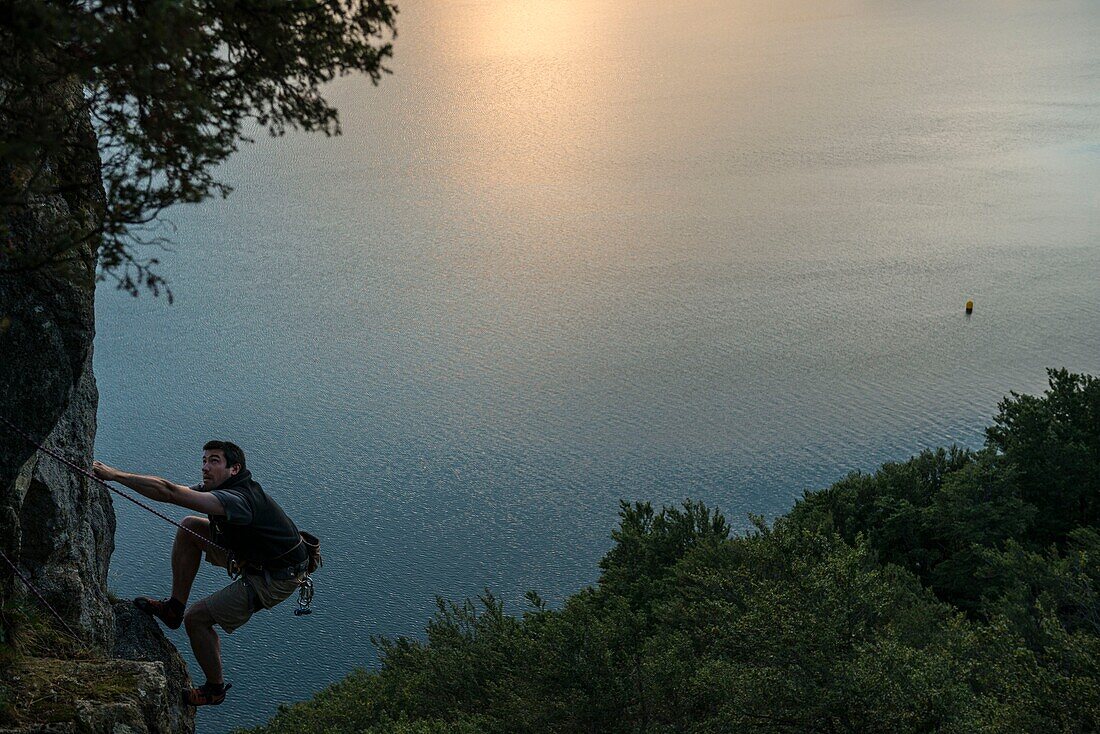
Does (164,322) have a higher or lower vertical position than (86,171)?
higher

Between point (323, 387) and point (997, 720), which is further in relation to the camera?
point (323, 387)

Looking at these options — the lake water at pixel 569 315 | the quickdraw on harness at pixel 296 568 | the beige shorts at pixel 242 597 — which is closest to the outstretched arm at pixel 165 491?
the quickdraw on harness at pixel 296 568

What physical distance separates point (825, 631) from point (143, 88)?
12.1m

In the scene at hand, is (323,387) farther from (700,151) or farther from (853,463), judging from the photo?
(700,151)

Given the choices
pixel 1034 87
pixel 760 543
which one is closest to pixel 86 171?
pixel 760 543

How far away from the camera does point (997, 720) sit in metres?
13.2

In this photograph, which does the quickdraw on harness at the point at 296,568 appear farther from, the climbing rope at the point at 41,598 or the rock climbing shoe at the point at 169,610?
the climbing rope at the point at 41,598

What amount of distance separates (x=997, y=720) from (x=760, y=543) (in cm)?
635

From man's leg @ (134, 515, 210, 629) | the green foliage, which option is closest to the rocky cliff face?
man's leg @ (134, 515, 210, 629)

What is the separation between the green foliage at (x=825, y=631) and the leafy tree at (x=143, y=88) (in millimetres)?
9586

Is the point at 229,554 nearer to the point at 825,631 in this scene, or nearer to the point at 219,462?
the point at 219,462

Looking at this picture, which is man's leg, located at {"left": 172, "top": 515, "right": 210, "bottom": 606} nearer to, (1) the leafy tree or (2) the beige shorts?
(2) the beige shorts

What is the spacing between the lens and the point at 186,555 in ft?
29.1

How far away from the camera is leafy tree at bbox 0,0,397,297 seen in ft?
15.7
